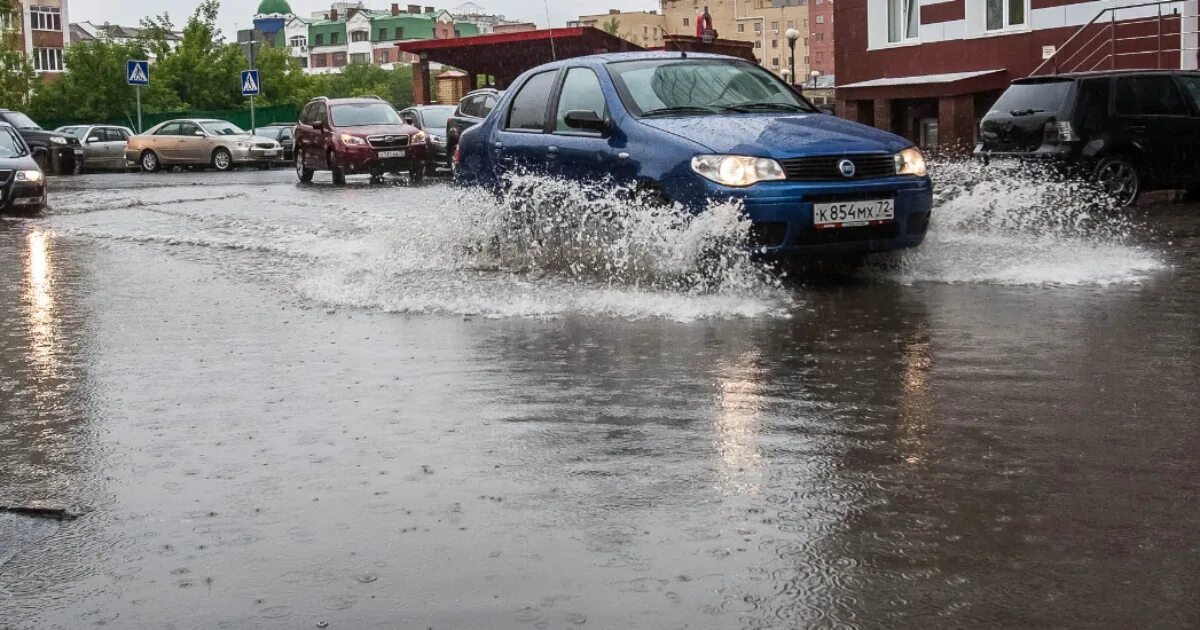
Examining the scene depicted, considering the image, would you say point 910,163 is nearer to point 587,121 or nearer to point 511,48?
point 587,121

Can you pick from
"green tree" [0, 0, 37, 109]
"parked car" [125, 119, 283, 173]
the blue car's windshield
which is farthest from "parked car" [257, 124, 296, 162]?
the blue car's windshield

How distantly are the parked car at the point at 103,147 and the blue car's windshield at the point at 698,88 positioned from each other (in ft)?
121

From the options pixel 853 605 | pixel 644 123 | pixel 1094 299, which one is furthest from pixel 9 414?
pixel 1094 299

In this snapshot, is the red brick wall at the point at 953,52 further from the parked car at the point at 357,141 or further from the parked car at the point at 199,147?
the parked car at the point at 199,147

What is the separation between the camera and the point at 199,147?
41281 mm

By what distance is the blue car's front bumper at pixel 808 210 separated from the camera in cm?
936

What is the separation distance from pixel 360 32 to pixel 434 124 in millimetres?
154402

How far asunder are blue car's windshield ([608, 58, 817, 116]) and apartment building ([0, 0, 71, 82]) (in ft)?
337

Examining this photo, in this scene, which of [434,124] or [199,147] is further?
[199,147]

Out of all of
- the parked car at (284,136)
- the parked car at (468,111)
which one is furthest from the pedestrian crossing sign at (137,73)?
the parked car at (468,111)

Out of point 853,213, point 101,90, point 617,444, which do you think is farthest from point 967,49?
point 101,90

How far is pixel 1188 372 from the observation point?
261 inches

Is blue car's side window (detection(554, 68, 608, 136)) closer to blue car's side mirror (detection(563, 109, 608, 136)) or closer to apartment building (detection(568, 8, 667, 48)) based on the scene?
blue car's side mirror (detection(563, 109, 608, 136))

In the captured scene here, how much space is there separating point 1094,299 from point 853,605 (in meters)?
5.90
